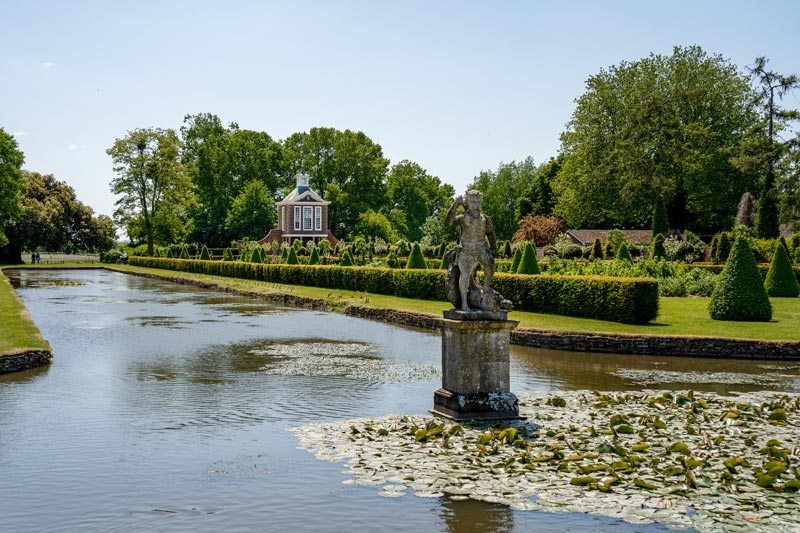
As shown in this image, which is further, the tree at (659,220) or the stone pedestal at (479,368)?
the tree at (659,220)

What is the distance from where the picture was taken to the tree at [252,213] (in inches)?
3504

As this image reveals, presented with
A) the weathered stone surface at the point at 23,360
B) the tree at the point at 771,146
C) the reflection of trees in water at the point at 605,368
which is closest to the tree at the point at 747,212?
the tree at the point at 771,146

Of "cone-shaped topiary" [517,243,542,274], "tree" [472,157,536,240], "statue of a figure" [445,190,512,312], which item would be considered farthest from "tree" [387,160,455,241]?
"statue of a figure" [445,190,512,312]

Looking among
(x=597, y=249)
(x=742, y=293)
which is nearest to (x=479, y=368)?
(x=742, y=293)

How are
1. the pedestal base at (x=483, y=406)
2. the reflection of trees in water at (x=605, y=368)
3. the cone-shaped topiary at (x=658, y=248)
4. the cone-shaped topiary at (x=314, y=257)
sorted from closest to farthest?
the pedestal base at (x=483, y=406)
the reflection of trees in water at (x=605, y=368)
the cone-shaped topiary at (x=658, y=248)
the cone-shaped topiary at (x=314, y=257)

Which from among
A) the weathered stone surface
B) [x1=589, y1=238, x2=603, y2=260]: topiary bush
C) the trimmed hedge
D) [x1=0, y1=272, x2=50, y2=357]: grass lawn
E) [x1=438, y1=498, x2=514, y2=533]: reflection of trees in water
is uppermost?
[x1=589, y1=238, x2=603, y2=260]: topiary bush

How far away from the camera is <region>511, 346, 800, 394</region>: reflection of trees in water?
14.4m

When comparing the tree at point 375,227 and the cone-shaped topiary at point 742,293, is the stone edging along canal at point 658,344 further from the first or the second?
the tree at point 375,227

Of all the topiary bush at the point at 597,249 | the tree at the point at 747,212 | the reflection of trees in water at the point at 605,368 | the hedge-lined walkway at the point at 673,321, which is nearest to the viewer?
the reflection of trees in water at the point at 605,368

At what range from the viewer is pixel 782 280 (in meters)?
29.5

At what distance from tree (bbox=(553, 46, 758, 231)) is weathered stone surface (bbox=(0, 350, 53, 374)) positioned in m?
49.6

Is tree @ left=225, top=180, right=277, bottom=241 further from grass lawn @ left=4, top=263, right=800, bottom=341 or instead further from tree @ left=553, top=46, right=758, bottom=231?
grass lawn @ left=4, top=263, right=800, bottom=341

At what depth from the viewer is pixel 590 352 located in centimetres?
1916

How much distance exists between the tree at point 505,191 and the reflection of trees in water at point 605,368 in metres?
82.5
